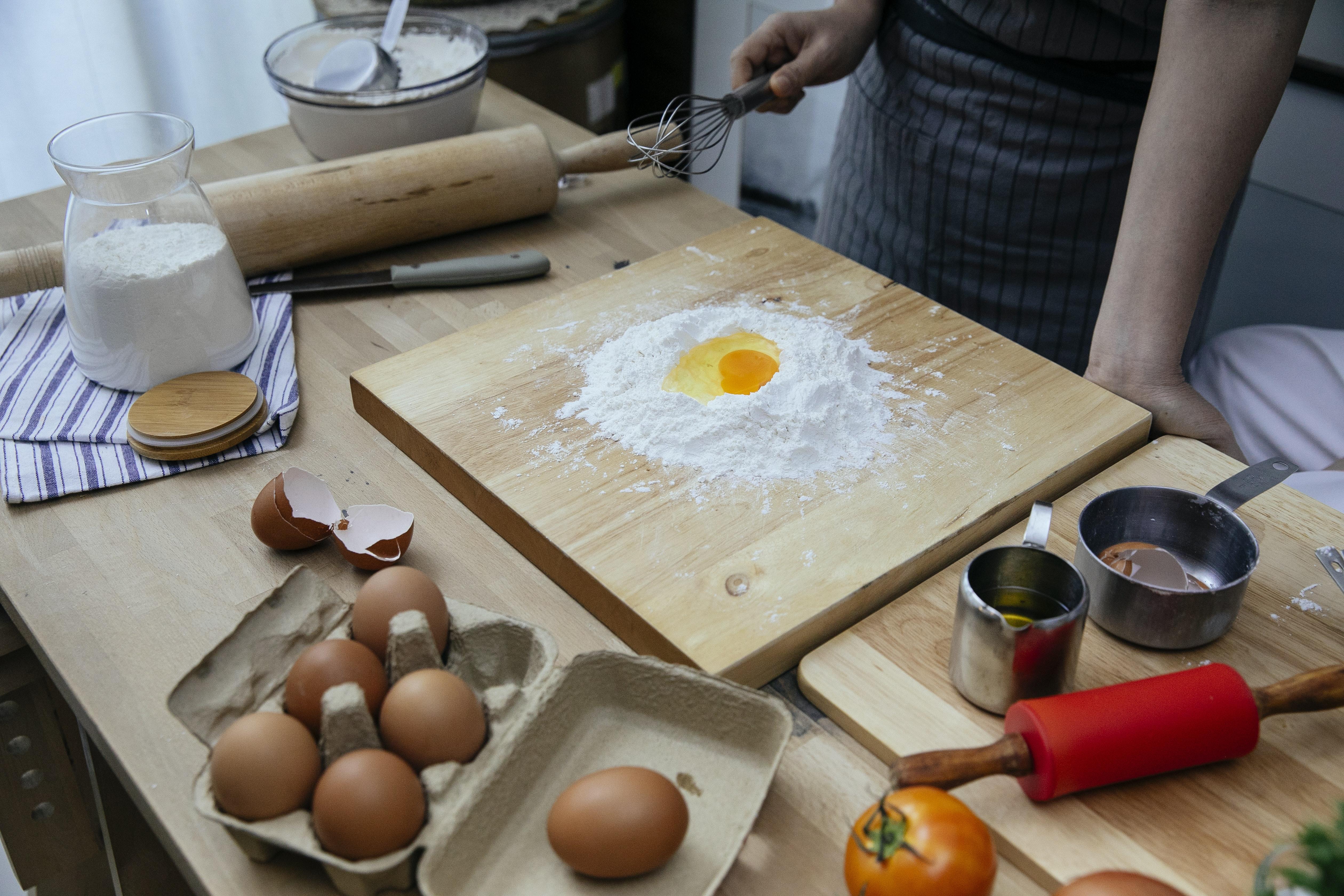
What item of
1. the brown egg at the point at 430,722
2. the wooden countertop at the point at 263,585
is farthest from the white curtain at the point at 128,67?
the brown egg at the point at 430,722

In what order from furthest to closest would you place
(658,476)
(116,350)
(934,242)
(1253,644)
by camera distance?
(934,242) → (116,350) → (658,476) → (1253,644)

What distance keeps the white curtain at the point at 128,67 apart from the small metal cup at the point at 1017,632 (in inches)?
85.7

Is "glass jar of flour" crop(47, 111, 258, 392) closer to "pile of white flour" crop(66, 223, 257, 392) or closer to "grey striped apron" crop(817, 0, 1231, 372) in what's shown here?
"pile of white flour" crop(66, 223, 257, 392)

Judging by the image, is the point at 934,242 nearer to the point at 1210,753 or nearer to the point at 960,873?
the point at 1210,753

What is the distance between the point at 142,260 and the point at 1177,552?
1.11 meters

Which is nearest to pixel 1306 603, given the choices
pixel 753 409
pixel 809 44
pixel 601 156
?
pixel 753 409

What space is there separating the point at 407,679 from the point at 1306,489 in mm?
1088

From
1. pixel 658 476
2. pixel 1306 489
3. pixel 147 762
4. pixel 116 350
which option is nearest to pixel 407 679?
pixel 147 762

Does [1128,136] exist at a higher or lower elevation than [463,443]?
higher

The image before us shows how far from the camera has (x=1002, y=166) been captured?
1427 millimetres

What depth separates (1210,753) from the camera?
0.73 m

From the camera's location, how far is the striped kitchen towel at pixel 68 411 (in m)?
1.06

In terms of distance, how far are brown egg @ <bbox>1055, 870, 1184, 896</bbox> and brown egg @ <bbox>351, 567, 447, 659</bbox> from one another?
0.48m

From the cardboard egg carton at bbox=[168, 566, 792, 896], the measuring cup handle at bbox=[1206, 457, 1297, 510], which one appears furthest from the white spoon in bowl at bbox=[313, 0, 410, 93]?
the measuring cup handle at bbox=[1206, 457, 1297, 510]
